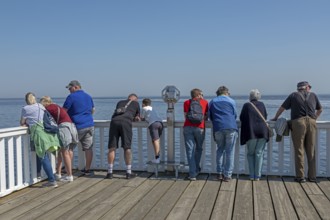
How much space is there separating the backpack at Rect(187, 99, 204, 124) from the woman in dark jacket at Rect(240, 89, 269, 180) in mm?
659

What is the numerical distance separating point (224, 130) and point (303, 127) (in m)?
1.16

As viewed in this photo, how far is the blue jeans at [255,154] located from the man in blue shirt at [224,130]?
0.28 metres

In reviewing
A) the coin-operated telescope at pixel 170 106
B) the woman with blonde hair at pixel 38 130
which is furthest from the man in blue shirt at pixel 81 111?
the coin-operated telescope at pixel 170 106

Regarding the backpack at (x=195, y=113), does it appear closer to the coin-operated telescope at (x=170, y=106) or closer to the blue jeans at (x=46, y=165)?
the coin-operated telescope at (x=170, y=106)

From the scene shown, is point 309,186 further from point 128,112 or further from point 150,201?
point 128,112

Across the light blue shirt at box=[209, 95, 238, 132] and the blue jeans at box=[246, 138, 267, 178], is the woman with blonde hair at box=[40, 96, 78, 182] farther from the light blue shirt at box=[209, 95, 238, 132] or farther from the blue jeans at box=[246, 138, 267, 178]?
the blue jeans at box=[246, 138, 267, 178]

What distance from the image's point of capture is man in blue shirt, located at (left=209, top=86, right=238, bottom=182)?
16.8 ft

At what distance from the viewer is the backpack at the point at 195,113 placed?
518cm

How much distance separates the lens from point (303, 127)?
5004 mm

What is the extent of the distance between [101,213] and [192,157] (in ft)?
6.44

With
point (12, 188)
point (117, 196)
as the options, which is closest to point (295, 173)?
point (117, 196)

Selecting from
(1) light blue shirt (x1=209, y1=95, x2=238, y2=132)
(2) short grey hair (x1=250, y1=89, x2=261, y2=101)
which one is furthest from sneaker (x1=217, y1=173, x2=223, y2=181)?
(2) short grey hair (x1=250, y1=89, x2=261, y2=101)

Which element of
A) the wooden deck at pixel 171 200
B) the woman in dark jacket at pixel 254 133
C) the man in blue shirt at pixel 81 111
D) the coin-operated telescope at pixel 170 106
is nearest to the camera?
the wooden deck at pixel 171 200

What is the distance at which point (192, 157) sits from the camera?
5.29m
